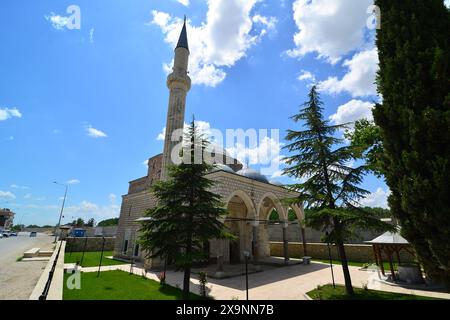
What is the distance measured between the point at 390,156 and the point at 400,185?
0.96 meters

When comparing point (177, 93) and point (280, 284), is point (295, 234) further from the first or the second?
point (177, 93)

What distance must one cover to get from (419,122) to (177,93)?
1804cm

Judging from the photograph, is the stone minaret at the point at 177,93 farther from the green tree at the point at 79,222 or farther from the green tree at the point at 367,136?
the green tree at the point at 79,222

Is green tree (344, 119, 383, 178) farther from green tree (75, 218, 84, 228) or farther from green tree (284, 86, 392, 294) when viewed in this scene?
green tree (75, 218, 84, 228)

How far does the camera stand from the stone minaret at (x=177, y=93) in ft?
63.8

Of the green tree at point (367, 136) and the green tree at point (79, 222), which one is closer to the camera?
the green tree at point (367, 136)

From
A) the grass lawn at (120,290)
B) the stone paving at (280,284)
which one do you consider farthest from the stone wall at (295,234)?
the grass lawn at (120,290)

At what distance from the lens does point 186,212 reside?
9.16m

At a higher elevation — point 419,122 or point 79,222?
point 79,222

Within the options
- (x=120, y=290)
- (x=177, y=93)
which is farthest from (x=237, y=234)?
(x=177, y=93)

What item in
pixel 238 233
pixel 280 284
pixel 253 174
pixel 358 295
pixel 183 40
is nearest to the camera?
pixel 358 295

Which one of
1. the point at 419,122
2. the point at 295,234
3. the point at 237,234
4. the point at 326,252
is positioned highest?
the point at 419,122

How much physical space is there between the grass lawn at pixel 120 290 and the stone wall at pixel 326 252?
1566 centimetres
